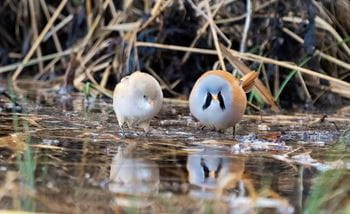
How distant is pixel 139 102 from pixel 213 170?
43.2 inches

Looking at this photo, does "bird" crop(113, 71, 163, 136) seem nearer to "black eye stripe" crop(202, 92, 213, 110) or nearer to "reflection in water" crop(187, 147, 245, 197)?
"black eye stripe" crop(202, 92, 213, 110)

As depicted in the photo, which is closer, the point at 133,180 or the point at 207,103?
the point at 133,180

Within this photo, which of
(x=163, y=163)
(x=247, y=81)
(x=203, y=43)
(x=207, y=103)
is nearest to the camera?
(x=163, y=163)

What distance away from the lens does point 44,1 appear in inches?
269

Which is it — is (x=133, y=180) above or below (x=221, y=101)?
below

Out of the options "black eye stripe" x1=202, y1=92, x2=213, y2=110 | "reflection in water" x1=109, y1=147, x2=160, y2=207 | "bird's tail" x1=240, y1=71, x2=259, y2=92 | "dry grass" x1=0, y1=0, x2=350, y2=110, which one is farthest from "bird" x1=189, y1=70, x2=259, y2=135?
"dry grass" x1=0, y1=0, x2=350, y2=110

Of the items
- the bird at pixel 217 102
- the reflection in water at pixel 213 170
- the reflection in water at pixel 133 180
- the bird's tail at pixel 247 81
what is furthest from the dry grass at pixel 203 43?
the reflection in water at pixel 133 180

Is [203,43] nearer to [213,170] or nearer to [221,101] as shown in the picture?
[221,101]

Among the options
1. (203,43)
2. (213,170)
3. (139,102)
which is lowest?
(213,170)

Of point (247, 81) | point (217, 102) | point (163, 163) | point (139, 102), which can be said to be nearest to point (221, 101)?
point (217, 102)

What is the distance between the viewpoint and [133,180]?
238 centimetres

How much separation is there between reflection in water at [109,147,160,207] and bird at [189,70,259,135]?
2.64ft

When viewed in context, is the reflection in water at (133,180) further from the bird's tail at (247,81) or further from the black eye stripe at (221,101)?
the bird's tail at (247,81)

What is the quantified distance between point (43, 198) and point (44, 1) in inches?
194
